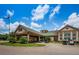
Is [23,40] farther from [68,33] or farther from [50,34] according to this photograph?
[68,33]

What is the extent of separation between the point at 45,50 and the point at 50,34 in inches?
11.5

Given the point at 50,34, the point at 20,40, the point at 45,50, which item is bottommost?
the point at 45,50

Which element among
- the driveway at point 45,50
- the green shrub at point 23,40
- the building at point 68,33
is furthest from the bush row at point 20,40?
the building at point 68,33

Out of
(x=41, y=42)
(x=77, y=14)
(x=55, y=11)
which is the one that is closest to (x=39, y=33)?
(x=41, y=42)

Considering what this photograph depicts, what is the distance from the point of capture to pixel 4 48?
13.3ft

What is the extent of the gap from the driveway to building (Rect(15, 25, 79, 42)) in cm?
14

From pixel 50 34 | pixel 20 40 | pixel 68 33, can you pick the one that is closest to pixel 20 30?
pixel 20 40

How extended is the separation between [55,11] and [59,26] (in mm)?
268

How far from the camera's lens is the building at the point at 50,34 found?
404cm

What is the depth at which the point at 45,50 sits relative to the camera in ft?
13.3

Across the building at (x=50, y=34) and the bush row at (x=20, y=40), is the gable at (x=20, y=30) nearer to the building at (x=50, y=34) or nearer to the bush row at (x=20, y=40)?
the building at (x=50, y=34)

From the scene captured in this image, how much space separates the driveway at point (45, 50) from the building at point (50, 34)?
14 cm

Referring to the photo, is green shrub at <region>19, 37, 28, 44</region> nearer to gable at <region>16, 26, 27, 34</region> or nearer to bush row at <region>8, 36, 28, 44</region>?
Answer: bush row at <region>8, 36, 28, 44</region>
